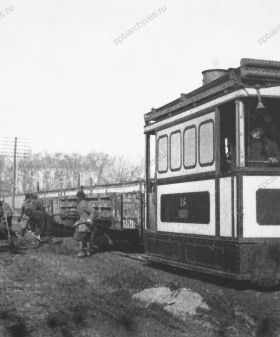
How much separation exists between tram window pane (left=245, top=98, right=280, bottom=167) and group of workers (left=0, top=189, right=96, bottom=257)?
518cm

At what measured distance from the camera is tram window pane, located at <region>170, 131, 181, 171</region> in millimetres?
8602

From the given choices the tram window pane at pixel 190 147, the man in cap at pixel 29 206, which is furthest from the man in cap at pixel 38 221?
the tram window pane at pixel 190 147

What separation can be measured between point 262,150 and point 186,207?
1745mm

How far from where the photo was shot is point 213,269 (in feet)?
23.9

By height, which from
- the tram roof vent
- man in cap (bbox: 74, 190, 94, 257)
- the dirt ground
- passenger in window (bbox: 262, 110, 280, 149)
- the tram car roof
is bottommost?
the dirt ground

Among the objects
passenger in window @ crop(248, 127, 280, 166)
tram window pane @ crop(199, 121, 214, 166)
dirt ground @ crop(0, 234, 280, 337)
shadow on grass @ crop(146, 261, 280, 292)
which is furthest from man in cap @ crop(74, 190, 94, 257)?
passenger in window @ crop(248, 127, 280, 166)

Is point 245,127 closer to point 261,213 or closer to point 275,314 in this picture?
point 261,213

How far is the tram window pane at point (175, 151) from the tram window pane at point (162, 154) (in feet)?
0.72

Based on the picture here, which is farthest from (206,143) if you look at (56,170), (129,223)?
(56,170)

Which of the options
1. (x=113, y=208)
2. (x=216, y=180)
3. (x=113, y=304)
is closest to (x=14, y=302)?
(x=113, y=304)

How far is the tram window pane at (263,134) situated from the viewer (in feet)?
23.3

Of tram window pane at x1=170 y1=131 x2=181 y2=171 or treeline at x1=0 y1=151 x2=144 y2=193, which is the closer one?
tram window pane at x1=170 y1=131 x2=181 y2=171

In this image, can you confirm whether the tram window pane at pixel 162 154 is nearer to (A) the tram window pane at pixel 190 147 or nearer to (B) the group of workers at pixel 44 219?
(A) the tram window pane at pixel 190 147

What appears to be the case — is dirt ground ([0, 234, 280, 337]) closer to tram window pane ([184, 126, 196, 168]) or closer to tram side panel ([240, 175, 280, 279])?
tram side panel ([240, 175, 280, 279])
